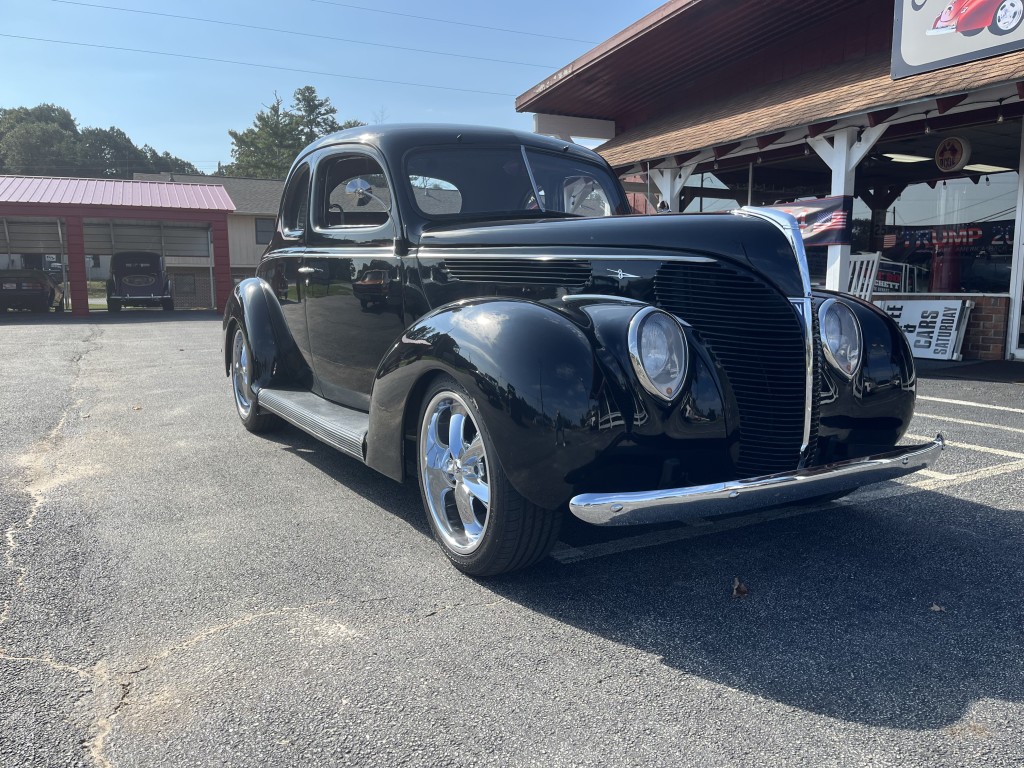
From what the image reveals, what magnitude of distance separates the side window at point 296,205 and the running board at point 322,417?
103cm

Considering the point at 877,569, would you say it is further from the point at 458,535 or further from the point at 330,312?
the point at 330,312

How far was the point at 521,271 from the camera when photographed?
3219mm

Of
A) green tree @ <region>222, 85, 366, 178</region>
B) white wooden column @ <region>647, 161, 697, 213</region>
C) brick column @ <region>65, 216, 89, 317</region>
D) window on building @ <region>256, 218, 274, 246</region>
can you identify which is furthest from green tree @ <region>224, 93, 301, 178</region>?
white wooden column @ <region>647, 161, 697, 213</region>

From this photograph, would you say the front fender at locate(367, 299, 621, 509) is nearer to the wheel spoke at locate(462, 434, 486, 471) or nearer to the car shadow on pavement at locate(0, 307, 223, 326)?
the wheel spoke at locate(462, 434, 486, 471)

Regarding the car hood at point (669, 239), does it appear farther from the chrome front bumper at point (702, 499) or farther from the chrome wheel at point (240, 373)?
the chrome wheel at point (240, 373)

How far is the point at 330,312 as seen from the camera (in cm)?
438

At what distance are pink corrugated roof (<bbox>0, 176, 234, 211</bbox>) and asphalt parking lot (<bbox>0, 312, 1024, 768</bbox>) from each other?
19.1m

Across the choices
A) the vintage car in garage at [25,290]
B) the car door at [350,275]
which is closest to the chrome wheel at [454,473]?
the car door at [350,275]

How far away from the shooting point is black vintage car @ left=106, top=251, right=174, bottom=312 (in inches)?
845

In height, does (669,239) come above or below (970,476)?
above

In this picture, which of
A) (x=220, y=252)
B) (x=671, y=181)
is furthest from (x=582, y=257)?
(x=220, y=252)

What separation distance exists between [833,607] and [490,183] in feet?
8.37

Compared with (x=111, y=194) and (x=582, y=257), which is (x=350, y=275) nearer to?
(x=582, y=257)

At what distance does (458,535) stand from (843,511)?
1.87 m
